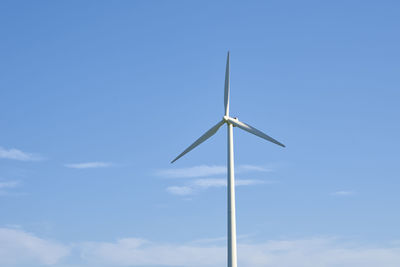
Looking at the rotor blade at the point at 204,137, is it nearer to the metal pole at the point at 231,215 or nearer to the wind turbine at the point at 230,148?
the wind turbine at the point at 230,148

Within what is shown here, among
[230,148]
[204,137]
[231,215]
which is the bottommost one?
[231,215]

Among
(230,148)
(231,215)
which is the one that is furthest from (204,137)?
(231,215)

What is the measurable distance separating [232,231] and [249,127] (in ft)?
44.0

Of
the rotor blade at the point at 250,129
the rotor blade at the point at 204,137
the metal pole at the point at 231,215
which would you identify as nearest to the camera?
the metal pole at the point at 231,215

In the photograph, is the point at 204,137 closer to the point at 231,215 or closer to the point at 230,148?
the point at 230,148

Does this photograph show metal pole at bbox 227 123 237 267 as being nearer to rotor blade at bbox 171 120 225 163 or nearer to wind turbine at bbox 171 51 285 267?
wind turbine at bbox 171 51 285 267

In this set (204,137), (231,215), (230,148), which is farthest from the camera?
(204,137)

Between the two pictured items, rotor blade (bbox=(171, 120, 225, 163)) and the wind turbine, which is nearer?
the wind turbine

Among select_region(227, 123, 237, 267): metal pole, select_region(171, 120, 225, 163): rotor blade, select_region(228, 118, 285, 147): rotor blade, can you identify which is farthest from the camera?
select_region(171, 120, 225, 163): rotor blade

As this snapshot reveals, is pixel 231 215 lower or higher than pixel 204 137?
lower

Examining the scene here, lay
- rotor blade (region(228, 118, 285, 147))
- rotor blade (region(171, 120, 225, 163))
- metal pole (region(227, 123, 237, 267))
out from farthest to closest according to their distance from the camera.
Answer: rotor blade (region(171, 120, 225, 163)), rotor blade (region(228, 118, 285, 147)), metal pole (region(227, 123, 237, 267))

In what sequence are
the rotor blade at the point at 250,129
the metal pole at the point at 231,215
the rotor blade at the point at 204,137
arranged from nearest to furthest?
the metal pole at the point at 231,215 < the rotor blade at the point at 250,129 < the rotor blade at the point at 204,137

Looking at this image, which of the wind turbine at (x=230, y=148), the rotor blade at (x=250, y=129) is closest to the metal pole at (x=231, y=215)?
the wind turbine at (x=230, y=148)

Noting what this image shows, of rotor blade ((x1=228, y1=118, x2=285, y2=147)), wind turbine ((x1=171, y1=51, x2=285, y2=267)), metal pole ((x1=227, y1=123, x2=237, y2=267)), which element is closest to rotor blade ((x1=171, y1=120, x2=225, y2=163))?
wind turbine ((x1=171, y1=51, x2=285, y2=267))
